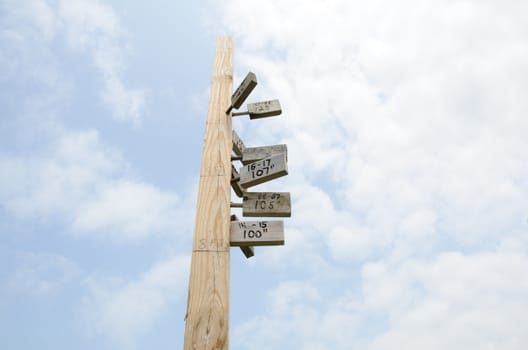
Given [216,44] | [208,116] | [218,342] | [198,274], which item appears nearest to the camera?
[218,342]

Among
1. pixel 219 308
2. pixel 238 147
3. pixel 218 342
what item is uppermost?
pixel 238 147

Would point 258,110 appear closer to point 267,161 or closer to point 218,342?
point 267,161

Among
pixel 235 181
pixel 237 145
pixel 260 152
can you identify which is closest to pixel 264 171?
pixel 260 152

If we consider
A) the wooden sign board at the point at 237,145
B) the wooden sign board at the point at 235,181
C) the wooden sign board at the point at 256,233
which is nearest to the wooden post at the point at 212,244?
the wooden sign board at the point at 256,233

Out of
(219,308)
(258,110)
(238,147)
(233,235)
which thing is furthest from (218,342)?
(258,110)

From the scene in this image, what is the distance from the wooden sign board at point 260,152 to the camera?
10.0 ft

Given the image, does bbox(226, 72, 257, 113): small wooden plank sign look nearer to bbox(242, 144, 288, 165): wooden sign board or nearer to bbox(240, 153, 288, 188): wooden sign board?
bbox(242, 144, 288, 165): wooden sign board

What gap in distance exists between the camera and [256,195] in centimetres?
272

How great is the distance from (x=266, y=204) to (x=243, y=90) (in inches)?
41.0

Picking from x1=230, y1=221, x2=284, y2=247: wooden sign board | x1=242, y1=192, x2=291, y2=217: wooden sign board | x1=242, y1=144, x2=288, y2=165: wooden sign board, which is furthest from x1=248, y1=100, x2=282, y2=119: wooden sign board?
x1=230, y1=221, x2=284, y2=247: wooden sign board

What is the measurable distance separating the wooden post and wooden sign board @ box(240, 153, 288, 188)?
129mm

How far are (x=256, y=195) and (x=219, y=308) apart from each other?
829 millimetres

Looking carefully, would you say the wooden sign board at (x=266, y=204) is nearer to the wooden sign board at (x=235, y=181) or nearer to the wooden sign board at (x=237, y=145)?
the wooden sign board at (x=235, y=181)

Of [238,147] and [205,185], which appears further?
[238,147]
